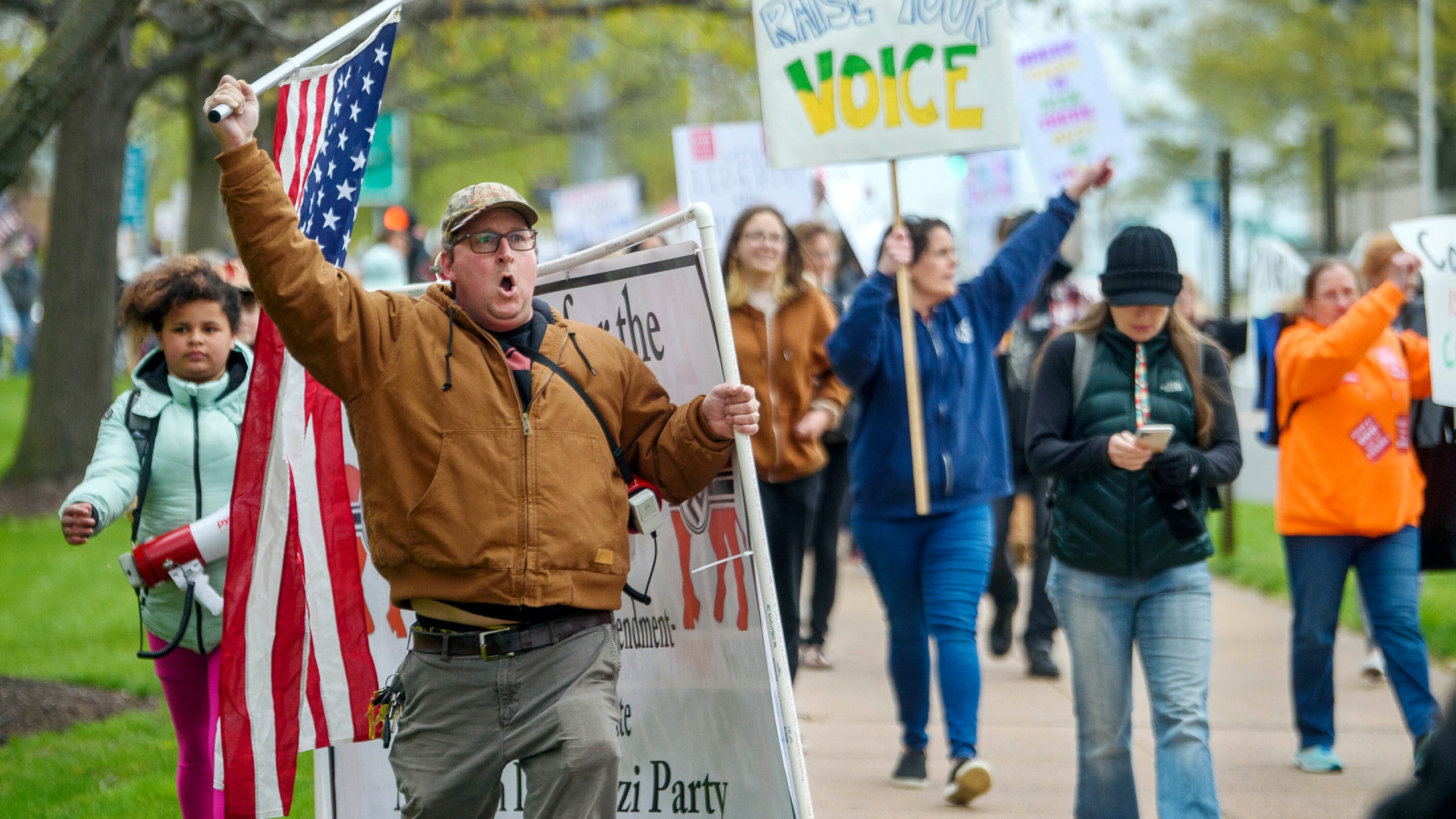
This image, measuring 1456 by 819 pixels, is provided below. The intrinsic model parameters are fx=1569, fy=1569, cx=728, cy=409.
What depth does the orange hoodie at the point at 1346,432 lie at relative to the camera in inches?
231

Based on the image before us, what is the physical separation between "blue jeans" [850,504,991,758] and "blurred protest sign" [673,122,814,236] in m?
5.18

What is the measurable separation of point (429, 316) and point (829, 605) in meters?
4.12

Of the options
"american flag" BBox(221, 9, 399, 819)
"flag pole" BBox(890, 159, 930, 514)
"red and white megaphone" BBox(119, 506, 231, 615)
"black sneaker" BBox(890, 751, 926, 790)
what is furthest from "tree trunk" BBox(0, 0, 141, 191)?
"black sneaker" BBox(890, 751, 926, 790)

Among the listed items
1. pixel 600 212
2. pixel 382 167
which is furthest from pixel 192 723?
pixel 600 212

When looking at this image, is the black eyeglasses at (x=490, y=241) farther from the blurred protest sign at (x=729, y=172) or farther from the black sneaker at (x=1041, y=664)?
the blurred protest sign at (x=729, y=172)

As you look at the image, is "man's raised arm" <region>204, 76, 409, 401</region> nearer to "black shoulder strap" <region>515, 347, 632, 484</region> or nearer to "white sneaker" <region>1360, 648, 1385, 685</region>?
"black shoulder strap" <region>515, 347, 632, 484</region>

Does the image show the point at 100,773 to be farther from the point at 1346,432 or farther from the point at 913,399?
the point at 1346,432

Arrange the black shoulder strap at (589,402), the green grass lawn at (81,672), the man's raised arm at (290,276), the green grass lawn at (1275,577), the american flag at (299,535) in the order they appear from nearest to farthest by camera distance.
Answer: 1. the man's raised arm at (290,276)
2. the black shoulder strap at (589,402)
3. the american flag at (299,535)
4. the green grass lawn at (81,672)
5. the green grass lawn at (1275,577)

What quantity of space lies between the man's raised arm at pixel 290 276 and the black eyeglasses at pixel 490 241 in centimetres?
27

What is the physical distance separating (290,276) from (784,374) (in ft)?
11.3

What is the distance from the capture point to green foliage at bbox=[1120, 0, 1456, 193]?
3303cm

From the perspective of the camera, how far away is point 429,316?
377 centimetres

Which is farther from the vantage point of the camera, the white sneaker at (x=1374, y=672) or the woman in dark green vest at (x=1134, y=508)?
the white sneaker at (x=1374, y=672)

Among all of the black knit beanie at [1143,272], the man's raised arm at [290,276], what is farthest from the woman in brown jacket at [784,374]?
the man's raised arm at [290,276]
